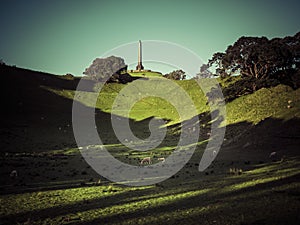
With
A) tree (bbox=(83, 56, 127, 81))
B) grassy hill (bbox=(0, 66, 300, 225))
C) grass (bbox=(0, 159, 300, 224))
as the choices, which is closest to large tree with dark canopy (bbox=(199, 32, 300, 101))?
grassy hill (bbox=(0, 66, 300, 225))

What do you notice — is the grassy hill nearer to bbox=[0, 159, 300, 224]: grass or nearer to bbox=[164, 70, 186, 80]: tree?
bbox=[0, 159, 300, 224]: grass

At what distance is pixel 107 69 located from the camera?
118625 mm

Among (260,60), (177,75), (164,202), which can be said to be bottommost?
(164,202)

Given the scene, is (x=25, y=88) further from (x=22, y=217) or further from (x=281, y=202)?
(x=281, y=202)

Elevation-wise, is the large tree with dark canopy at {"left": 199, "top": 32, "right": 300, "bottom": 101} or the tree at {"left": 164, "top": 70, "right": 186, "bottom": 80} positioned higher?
the tree at {"left": 164, "top": 70, "right": 186, "bottom": 80}

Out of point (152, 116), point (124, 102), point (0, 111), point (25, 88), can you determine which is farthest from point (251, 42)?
point (25, 88)

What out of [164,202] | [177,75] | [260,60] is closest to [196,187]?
[164,202]

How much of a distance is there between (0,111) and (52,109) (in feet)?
44.6

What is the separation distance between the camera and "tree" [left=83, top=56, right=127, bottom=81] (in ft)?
354

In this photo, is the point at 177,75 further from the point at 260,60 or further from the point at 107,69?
the point at 260,60

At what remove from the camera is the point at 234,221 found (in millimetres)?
7629

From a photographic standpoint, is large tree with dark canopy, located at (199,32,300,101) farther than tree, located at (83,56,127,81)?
No

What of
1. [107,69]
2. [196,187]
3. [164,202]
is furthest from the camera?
[107,69]

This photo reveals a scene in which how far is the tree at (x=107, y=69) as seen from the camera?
108 m
